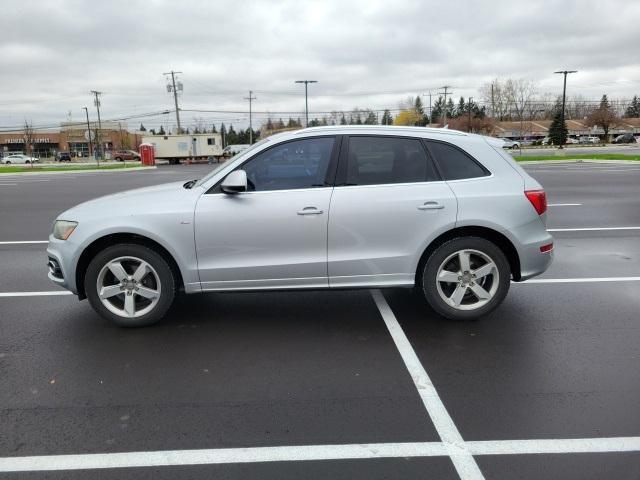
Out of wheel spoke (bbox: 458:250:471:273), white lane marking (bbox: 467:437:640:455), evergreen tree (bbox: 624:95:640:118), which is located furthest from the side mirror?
evergreen tree (bbox: 624:95:640:118)

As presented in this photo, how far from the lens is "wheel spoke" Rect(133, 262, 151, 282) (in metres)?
4.66

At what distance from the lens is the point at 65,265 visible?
4668 mm

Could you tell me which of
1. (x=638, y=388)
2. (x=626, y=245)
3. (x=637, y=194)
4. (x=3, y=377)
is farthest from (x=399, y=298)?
(x=637, y=194)

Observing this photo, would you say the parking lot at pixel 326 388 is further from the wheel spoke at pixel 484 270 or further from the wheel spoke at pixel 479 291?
the wheel spoke at pixel 484 270

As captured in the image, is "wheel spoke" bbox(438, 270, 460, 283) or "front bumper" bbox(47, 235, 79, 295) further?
"wheel spoke" bbox(438, 270, 460, 283)

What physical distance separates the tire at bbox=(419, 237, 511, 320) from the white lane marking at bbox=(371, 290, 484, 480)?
1.59 ft

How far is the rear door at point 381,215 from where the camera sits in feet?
15.2

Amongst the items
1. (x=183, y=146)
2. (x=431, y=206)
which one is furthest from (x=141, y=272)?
(x=183, y=146)

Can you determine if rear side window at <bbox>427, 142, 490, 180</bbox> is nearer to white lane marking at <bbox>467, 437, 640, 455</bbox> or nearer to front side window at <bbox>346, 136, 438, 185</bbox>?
front side window at <bbox>346, 136, 438, 185</bbox>

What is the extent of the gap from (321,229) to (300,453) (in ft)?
7.01

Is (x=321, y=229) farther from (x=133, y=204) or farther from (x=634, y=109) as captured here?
(x=634, y=109)

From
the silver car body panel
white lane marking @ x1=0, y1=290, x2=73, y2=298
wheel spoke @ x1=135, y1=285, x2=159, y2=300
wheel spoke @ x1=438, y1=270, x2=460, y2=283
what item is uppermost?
the silver car body panel

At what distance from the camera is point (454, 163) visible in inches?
191

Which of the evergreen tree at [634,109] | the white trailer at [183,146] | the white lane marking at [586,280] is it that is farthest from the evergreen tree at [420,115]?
the white lane marking at [586,280]
